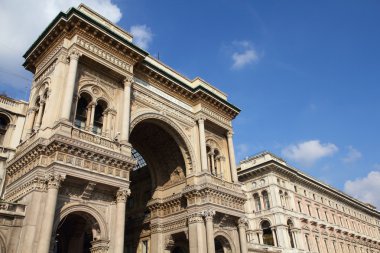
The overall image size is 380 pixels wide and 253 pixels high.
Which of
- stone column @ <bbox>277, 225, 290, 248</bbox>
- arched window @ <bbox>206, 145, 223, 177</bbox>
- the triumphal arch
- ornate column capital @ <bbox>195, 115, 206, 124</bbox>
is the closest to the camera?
the triumphal arch

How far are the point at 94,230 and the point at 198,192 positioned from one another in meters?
9.30

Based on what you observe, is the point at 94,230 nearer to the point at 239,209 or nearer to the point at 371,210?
the point at 239,209

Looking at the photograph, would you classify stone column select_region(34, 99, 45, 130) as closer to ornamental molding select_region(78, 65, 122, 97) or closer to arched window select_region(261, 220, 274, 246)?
ornamental molding select_region(78, 65, 122, 97)

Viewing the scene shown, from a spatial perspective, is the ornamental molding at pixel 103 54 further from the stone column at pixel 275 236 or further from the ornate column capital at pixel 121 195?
the stone column at pixel 275 236

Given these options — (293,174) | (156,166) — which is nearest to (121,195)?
(156,166)

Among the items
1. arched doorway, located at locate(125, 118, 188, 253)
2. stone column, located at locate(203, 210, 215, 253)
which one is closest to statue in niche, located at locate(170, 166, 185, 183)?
arched doorway, located at locate(125, 118, 188, 253)

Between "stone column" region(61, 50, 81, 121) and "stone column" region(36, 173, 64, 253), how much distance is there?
3.67m

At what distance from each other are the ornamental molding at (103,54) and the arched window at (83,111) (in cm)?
297

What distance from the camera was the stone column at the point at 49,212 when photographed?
16.4 meters

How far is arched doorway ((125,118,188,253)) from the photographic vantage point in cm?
2983

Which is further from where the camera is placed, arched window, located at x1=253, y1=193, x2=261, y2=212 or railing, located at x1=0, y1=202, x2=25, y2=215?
arched window, located at x1=253, y1=193, x2=261, y2=212

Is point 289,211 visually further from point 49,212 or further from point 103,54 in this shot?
point 49,212

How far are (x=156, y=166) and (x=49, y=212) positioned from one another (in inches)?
601

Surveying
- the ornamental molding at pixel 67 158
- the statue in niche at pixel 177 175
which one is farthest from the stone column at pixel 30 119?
the statue in niche at pixel 177 175
